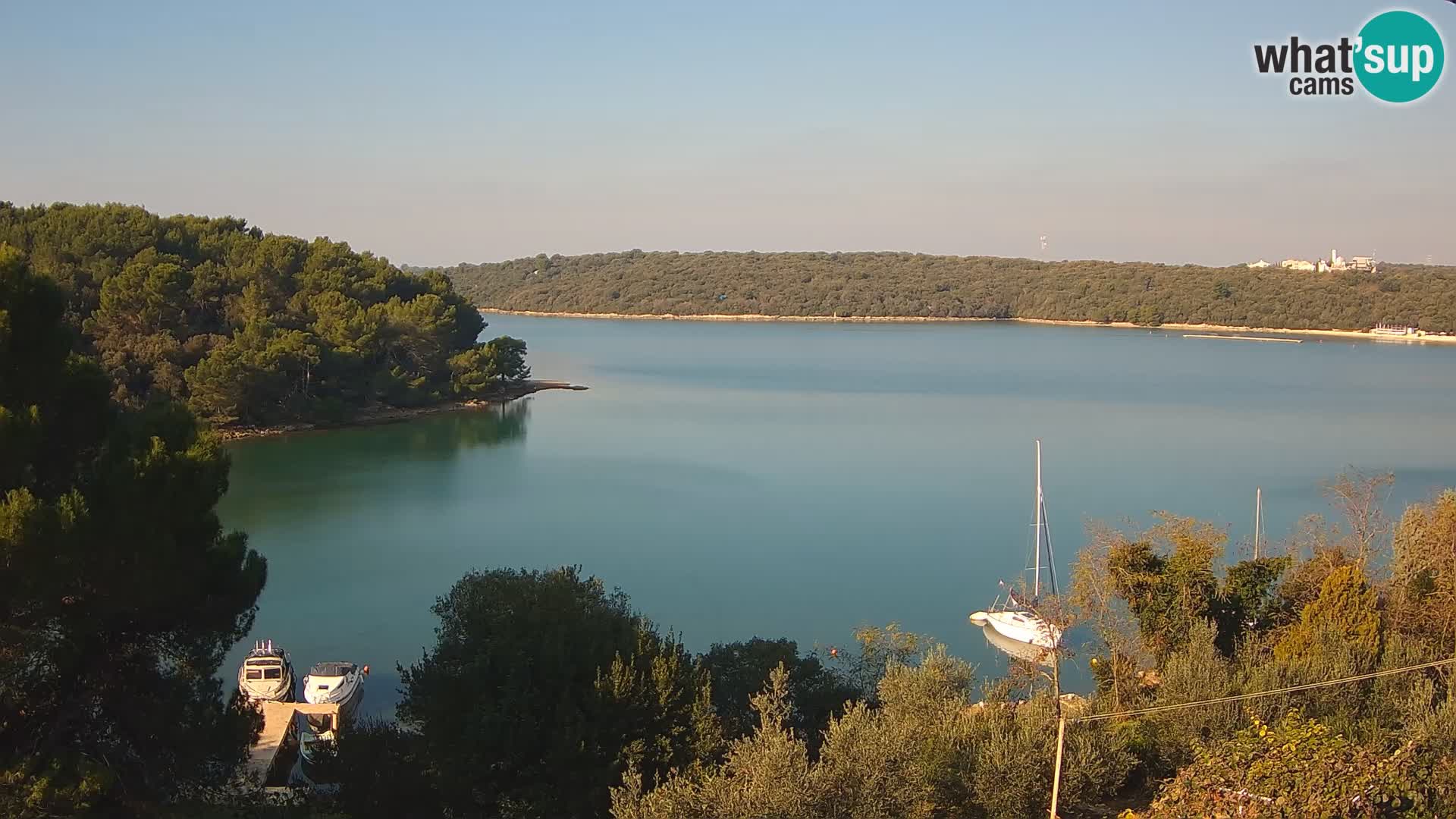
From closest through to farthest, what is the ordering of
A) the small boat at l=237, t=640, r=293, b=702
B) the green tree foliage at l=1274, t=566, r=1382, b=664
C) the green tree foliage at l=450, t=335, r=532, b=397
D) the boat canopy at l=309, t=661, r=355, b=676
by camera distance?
1. the green tree foliage at l=1274, t=566, r=1382, b=664
2. the small boat at l=237, t=640, r=293, b=702
3. the boat canopy at l=309, t=661, r=355, b=676
4. the green tree foliage at l=450, t=335, r=532, b=397

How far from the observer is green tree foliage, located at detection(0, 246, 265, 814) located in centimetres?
631

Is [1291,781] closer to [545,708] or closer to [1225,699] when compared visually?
[1225,699]

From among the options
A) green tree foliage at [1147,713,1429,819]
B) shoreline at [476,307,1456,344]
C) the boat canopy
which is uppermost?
shoreline at [476,307,1456,344]

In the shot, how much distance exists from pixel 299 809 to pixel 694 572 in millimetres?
10914

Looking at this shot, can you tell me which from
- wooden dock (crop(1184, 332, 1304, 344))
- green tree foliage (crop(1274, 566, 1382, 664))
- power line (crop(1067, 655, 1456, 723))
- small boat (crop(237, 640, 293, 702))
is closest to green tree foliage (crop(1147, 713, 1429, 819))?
power line (crop(1067, 655, 1456, 723))

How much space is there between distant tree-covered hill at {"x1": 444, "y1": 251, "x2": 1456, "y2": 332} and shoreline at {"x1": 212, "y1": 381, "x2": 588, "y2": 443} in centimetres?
5246

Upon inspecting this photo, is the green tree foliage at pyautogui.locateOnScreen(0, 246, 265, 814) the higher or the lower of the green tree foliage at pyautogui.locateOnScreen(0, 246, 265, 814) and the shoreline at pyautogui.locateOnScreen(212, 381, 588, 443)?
the higher

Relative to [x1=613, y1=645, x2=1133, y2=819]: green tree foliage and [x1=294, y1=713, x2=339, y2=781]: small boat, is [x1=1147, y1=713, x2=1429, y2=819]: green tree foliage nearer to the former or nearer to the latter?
[x1=613, y1=645, x2=1133, y2=819]: green tree foliage

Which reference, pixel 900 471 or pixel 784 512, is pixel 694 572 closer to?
pixel 784 512

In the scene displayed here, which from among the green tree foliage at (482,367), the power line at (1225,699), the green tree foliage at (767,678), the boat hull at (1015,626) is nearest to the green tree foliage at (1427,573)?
the power line at (1225,699)

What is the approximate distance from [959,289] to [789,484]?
71.4 metres

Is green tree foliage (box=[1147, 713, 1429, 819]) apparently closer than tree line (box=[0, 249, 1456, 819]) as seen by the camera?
Yes

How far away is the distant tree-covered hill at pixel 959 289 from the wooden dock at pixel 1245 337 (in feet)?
10.6

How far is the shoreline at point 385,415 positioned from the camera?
97.7 feet
